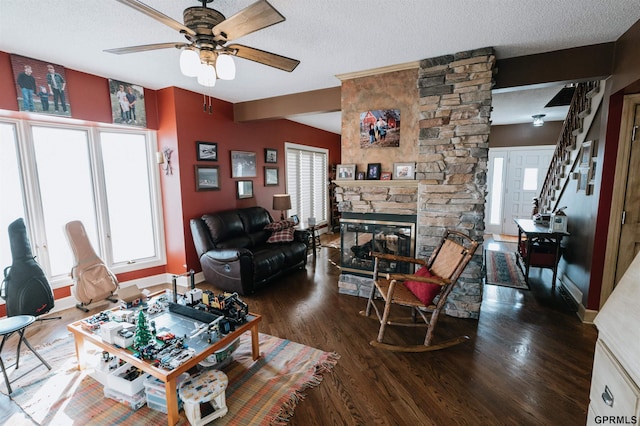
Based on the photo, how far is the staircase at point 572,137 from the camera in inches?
127

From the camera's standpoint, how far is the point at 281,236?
14.5 ft

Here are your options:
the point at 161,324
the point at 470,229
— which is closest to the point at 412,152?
the point at 470,229

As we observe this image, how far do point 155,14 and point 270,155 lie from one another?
A: 12.8ft

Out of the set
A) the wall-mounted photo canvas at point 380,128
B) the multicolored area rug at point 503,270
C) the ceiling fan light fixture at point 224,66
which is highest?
the ceiling fan light fixture at point 224,66

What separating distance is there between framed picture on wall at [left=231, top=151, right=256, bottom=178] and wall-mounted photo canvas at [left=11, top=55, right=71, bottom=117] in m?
2.01

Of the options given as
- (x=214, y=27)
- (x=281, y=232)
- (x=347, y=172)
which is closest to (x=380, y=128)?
(x=347, y=172)

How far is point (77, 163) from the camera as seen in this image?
341 cm

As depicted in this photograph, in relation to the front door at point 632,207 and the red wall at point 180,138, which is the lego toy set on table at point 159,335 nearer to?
the red wall at point 180,138

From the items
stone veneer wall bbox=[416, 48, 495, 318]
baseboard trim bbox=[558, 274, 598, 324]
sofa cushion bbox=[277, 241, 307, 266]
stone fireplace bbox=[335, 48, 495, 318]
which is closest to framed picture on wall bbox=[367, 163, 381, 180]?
stone fireplace bbox=[335, 48, 495, 318]

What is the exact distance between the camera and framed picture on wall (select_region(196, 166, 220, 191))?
13.2 ft

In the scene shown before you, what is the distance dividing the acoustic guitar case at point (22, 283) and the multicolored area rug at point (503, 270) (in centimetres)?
499

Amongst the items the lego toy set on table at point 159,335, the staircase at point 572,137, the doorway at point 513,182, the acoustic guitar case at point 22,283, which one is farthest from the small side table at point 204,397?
the doorway at point 513,182

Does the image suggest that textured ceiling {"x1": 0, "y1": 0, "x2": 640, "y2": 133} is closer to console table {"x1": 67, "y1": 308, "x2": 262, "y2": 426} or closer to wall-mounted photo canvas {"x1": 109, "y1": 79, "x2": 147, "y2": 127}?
wall-mounted photo canvas {"x1": 109, "y1": 79, "x2": 147, "y2": 127}

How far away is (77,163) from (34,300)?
5.37ft
